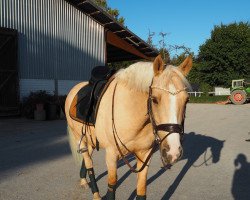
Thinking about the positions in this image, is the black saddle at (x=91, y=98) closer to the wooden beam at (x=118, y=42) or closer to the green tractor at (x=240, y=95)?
the wooden beam at (x=118, y=42)

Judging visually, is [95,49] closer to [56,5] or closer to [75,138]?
→ [56,5]

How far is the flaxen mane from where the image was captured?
3117mm

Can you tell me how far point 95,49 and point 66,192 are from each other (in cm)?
1706

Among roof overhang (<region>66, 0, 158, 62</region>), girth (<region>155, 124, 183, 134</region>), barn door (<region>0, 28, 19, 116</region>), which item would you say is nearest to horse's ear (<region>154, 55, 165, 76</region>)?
girth (<region>155, 124, 183, 134</region>)

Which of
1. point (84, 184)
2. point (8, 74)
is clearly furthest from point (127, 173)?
point (8, 74)

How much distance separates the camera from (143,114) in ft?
11.5

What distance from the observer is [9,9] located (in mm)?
16281

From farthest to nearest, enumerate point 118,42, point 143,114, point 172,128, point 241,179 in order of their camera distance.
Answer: point 118,42 < point 241,179 < point 143,114 < point 172,128

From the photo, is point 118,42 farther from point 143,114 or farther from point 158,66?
point 158,66

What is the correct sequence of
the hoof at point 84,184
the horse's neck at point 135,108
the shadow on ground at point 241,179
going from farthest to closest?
the hoof at point 84,184 < the shadow on ground at point 241,179 < the horse's neck at point 135,108

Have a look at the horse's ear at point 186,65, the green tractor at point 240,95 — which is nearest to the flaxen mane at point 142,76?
the horse's ear at point 186,65

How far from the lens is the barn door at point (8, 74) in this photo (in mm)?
16250

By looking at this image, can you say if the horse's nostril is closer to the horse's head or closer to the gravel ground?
the horse's head

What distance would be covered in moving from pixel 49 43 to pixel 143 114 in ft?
52.3
